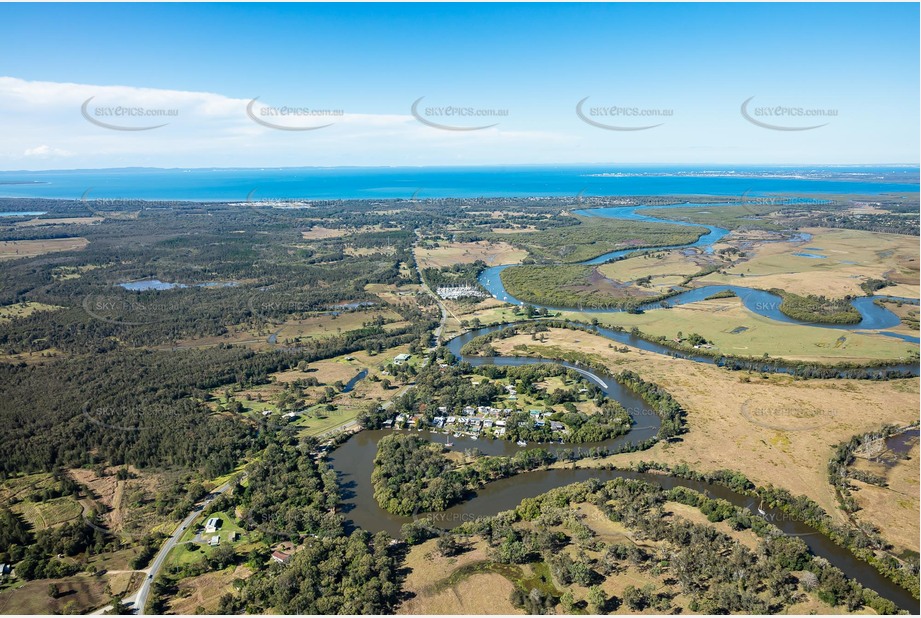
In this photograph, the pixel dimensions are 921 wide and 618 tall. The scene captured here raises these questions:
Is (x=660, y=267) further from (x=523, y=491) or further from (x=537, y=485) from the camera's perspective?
(x=523, y=491)

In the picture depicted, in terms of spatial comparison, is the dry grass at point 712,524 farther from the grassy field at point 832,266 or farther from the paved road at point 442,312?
the grassy field at point 832,266

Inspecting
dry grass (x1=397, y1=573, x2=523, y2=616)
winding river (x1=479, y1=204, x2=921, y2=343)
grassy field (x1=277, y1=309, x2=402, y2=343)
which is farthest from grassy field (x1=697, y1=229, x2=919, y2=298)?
dry grass (x1=397, y1=573, x2=523, y2=616)

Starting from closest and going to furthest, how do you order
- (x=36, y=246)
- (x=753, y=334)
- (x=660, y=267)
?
1. (x=753, y=334)
2. (x=660, y=267)
3. (x=36, y=246)

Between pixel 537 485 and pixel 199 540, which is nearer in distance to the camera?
pixel 199 540

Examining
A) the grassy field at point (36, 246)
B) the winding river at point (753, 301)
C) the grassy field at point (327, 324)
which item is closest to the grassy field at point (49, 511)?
the grassy field at point (327, 324)

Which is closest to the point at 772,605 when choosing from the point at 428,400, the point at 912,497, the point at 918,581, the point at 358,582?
the point at 918,581

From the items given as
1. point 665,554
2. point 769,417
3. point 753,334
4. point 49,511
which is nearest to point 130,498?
point 49,511
